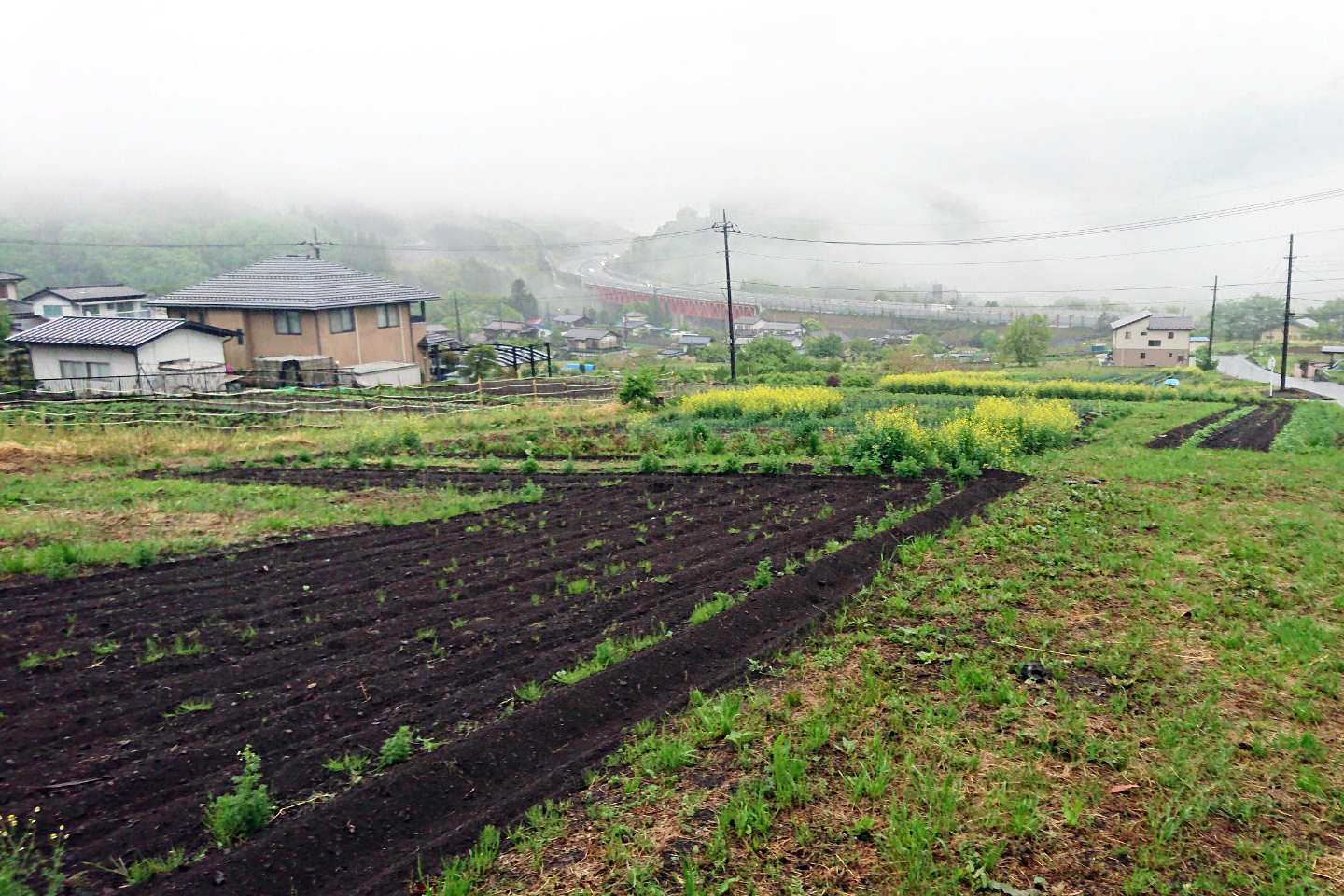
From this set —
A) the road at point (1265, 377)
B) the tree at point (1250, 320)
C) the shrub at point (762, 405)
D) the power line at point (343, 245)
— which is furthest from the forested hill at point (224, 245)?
the tree at point (1250, 320)

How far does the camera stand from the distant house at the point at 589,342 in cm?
7400

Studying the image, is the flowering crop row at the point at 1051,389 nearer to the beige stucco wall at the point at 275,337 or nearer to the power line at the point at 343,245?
the power line at the point at 343,245

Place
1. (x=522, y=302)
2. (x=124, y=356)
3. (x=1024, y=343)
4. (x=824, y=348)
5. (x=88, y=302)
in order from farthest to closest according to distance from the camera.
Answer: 1. (x=522, y=302)
2. (x=1024, y=343)
3. (x=824, y=348)
4. (x=88, y=302)
5. (x=124, y=356)

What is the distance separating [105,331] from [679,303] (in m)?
73.6

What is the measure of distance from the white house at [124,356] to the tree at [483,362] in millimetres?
10632

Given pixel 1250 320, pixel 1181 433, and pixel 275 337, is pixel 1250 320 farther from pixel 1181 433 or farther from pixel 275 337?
pixel 275 337

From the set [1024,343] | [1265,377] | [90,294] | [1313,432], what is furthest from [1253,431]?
[90,294]

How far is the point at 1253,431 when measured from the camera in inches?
1003

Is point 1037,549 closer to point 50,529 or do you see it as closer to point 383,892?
point 383,892

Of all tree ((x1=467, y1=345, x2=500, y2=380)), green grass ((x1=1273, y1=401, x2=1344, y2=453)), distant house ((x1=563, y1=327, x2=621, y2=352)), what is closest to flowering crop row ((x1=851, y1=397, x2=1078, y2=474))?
green grass ((x1=1273, y1=401, x2=1344, y2=453))

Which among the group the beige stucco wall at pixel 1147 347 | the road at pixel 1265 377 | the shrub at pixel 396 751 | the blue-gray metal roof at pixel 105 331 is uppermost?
the blue-gray metal roof at pixel 105 331

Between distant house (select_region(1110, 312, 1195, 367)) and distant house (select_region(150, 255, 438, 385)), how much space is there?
57277 millimetres

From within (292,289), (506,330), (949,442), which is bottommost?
(949,442)

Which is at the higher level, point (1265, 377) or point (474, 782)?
point (474, 782)
